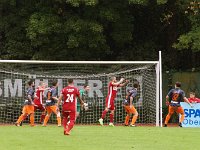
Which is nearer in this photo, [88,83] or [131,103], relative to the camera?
[131,103]

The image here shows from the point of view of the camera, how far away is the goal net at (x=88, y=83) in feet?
104

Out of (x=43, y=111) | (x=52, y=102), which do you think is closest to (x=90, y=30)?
(x=43, y=111)

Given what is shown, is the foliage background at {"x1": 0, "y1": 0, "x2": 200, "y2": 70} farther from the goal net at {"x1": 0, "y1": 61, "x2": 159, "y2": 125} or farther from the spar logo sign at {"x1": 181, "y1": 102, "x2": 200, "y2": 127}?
the spar logo sign at {"x1": 181, "y1": 102, "x2": 200, "y2": 127}

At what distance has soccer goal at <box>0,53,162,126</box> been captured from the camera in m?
31.6

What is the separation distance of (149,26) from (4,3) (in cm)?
924

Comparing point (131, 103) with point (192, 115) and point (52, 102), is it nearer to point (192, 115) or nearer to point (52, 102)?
point (52, 102)

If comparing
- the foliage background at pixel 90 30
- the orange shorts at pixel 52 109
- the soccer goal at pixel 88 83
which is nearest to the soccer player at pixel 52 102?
the orange shorts at pixel 52 109

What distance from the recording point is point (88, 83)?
109 ft

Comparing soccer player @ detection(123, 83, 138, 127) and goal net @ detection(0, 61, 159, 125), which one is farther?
goal net @ detection(0, 61, 159, 125)

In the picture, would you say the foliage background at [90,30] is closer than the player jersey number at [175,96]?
No
